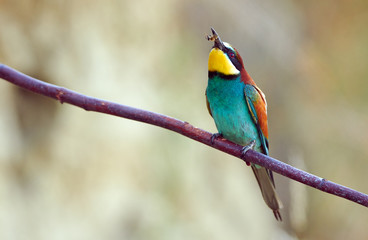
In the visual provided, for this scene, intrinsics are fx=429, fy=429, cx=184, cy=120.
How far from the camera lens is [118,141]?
2902mm

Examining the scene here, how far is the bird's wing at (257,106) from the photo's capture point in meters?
1.84

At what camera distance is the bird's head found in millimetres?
1662

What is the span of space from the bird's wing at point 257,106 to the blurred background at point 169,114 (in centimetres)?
18

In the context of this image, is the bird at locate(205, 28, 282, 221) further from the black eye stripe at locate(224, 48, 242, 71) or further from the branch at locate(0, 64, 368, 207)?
the branch at locate(0, 64, 368, 207)

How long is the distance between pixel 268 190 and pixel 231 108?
0.38 m

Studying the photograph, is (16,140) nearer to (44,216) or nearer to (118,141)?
(44,216)

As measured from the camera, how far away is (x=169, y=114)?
324cm

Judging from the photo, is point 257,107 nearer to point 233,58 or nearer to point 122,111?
point 233,58

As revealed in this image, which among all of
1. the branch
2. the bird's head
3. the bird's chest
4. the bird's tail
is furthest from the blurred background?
the branch

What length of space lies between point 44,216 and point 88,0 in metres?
1.43

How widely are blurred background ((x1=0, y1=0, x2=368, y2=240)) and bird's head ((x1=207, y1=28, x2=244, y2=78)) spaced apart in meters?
0.45

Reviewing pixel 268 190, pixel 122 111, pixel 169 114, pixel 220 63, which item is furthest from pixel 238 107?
pixel 169 114

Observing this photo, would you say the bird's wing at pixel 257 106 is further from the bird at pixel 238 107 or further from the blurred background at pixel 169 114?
the blurred background at pixel 169 114

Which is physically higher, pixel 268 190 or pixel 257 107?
pixel 257 107
